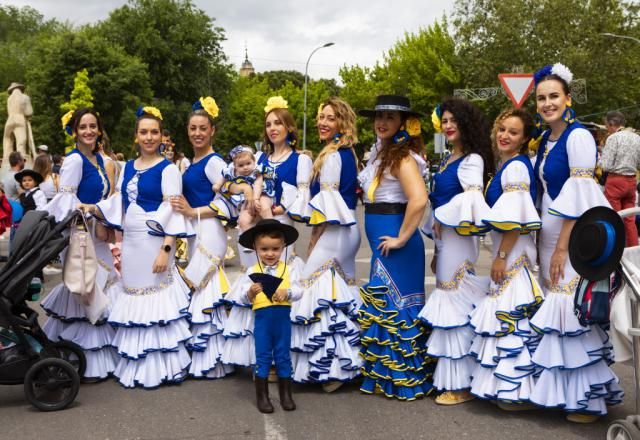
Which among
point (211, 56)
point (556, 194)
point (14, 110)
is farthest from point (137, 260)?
point (211, 56)

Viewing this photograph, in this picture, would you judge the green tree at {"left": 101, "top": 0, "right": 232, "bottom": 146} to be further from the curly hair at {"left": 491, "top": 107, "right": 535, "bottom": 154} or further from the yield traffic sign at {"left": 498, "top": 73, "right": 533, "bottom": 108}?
the curly hair at {"left": 491, "top": 107, "right": 535, "bottom": 154}

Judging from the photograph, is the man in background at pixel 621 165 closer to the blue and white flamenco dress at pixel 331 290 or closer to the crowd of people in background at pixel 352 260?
the crowd of people in background at pixel 352 260

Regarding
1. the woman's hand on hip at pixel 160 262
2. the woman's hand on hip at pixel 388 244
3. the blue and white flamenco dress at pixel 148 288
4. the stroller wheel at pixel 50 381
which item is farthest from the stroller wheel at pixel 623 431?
the stroller wheel at pixel 50 381

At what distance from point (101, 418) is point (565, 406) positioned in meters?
2.96

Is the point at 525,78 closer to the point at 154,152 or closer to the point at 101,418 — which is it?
the point at 154,152

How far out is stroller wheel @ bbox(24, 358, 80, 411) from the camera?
14.6 feet

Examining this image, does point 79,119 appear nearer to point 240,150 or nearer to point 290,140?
point 240,150

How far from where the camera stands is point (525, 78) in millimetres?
9164

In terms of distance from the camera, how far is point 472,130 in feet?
15.1

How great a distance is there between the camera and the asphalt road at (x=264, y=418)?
4.06 m

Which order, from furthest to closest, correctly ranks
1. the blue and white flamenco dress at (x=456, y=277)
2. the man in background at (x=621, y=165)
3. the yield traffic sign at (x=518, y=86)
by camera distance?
the man in background at (x=621, y=165) < the yield traffic sign at (x=518, y=86) < the blue and white flamenco dress at (x=456, y=277)

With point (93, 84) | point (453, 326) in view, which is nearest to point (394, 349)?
point (453, 326)

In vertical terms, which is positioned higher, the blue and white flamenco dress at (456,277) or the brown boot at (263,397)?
the blue and white flamenco dress at (456,277)

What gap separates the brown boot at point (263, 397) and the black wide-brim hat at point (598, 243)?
2.16m
